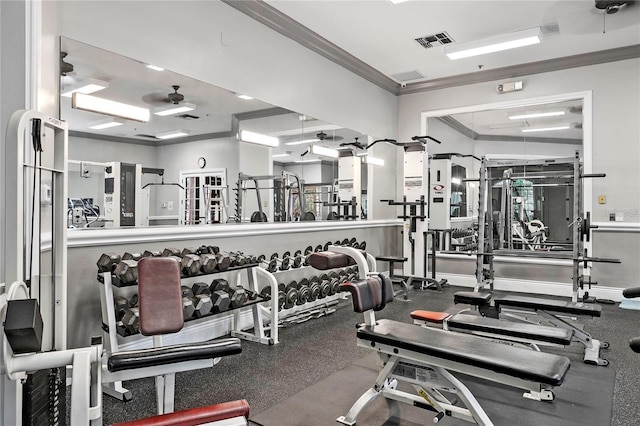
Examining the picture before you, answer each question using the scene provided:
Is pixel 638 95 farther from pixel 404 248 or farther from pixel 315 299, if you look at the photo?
pixel 315 299

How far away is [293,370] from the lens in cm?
286

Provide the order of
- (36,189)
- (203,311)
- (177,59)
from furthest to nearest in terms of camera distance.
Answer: (177,59)
(203,311)
(36,189)

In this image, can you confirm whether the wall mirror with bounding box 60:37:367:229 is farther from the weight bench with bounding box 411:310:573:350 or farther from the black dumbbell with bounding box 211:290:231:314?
the weight bench with bounding box 411:310:573:350

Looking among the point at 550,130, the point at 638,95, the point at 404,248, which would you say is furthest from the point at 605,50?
the point at 404,248

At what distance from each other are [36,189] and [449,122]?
621 centimetres

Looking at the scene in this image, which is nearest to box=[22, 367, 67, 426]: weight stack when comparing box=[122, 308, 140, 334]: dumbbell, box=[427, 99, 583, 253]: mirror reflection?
box=[122, 308, 140, 334]: dumbbell

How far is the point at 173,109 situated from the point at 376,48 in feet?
9.83

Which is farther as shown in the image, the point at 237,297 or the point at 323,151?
the point at 323,151

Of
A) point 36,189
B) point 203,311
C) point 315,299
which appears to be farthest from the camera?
point 315,299

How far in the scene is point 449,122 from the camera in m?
6.68

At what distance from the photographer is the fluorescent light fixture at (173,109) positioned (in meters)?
3.18

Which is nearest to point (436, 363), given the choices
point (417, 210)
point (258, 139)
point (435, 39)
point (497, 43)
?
point (258, 139)

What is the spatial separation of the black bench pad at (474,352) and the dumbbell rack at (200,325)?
1.32 metres

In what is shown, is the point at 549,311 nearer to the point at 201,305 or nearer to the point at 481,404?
the point at 481,404
